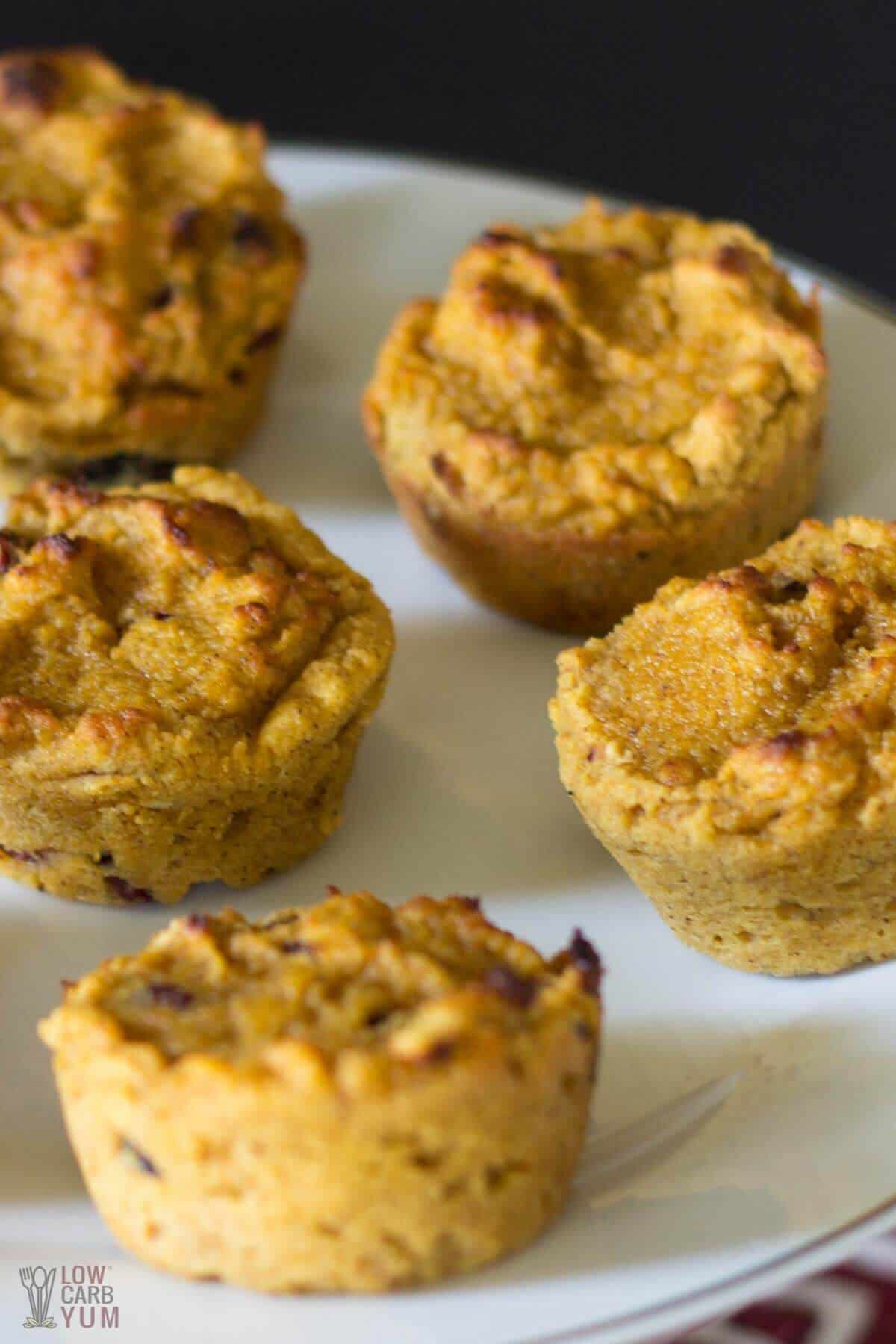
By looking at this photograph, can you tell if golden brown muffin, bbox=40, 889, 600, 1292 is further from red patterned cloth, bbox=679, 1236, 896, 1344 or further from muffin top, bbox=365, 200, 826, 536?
muffin top, bbox=365, 200, 826, 536

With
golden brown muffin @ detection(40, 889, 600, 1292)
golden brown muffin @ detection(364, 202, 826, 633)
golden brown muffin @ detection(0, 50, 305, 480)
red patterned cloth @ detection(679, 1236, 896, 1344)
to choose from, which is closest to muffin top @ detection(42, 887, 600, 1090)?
golden brown muffin @ detection(40, 889, 600, 1292)

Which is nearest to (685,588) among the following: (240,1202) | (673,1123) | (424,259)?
(673,1123)

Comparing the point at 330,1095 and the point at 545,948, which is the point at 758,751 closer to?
the point at 545,948

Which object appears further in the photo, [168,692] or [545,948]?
[545,948]

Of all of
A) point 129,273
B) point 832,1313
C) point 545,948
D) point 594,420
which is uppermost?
point 594,420

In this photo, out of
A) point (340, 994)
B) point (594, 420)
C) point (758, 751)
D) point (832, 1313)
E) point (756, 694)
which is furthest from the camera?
point (594, 420)

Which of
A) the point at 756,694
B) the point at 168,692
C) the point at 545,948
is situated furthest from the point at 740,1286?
the point at 168,692

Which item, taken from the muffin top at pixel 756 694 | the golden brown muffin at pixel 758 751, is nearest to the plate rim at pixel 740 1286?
the golden brown muffin at pixel 758 751

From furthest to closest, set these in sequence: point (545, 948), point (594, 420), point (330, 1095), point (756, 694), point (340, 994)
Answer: point (594, 420)
point (545, 948)
point (756, 694)
point (340, 994)
point (330, 1095)
